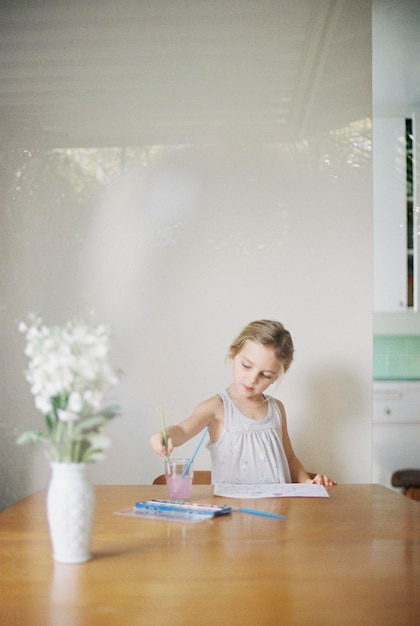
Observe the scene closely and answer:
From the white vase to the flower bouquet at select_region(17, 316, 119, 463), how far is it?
2 centimetres

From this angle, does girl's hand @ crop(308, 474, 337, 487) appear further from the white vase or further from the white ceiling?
the white ceiling

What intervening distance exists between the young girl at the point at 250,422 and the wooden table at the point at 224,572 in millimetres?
680

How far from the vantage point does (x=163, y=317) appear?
2705mm

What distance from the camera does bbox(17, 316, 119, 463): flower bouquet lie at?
1.07m

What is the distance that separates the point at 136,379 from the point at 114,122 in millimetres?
864

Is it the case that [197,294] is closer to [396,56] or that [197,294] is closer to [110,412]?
[396,56]

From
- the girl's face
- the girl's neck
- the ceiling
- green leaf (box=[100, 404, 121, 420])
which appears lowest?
the girl's neck

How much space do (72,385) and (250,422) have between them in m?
1.26

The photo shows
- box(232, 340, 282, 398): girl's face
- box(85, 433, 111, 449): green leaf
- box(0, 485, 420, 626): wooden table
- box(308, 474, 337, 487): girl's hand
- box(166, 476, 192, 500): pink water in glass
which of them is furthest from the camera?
box(232, 340, 282, 398): girl's face

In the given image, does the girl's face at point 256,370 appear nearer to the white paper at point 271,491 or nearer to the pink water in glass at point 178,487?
the white paper at point 271,491

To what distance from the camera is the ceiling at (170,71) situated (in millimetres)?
2748

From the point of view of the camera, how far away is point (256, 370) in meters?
2.25

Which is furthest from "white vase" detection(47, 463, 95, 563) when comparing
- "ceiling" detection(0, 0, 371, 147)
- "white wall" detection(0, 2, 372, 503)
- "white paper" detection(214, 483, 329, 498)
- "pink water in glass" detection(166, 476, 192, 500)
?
"ceiling" detection(0, 0, 371, 147)

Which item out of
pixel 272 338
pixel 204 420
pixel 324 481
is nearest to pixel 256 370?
pixel 272 338
